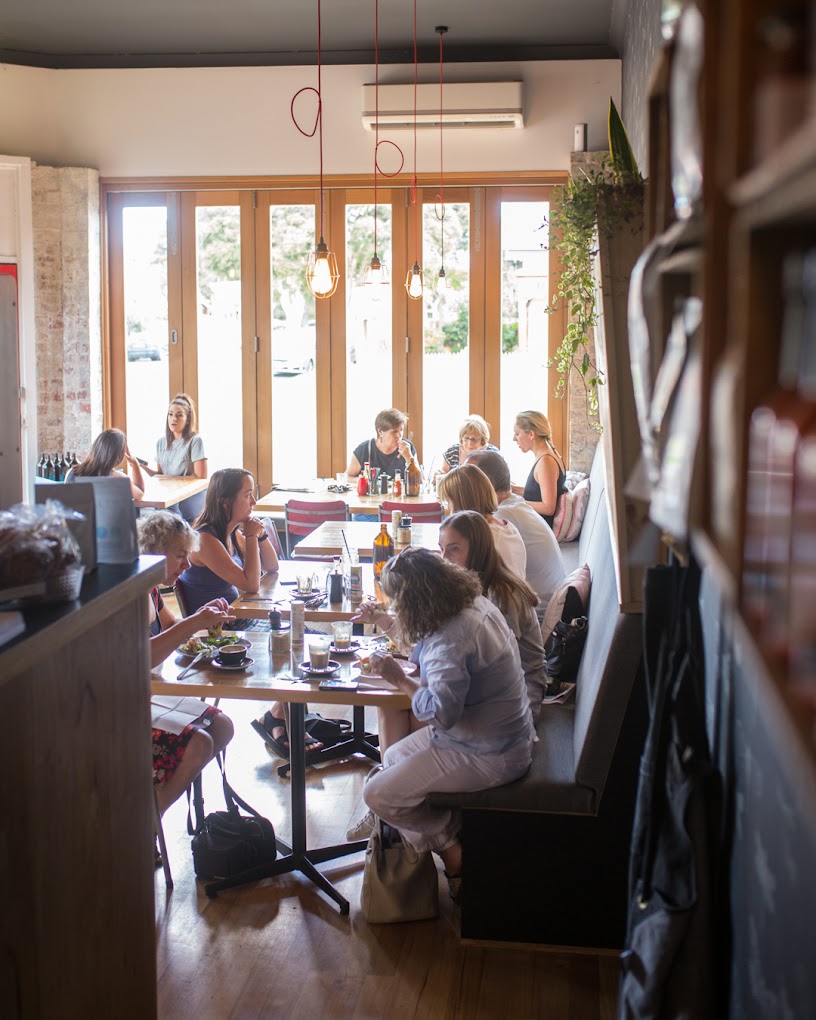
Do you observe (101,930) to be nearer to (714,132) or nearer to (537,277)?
(714,132)

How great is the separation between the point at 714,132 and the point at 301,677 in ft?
9.20

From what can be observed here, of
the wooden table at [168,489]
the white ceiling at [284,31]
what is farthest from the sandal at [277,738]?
the white ceiling at [284,31]

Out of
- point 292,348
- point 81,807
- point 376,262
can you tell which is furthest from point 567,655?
point 292,348

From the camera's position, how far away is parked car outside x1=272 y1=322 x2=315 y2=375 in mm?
8789

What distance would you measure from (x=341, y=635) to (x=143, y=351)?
18.1 ft

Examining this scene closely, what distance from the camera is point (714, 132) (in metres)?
1.21

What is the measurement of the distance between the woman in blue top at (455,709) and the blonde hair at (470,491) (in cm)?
143

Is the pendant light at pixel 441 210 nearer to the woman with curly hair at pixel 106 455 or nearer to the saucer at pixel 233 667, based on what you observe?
the woman with curly hair at pixel 106 455

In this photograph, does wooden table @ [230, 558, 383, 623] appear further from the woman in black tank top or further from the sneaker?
the woman in black tank top

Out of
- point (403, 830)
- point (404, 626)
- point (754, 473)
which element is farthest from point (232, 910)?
point (754, 473)

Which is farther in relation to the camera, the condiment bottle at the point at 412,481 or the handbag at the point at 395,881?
the condiment bottle at the point at 412,481

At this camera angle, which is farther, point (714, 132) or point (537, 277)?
point (537, 277)

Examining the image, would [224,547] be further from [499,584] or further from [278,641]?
[499,584]

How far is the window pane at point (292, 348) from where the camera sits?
8.69 m
